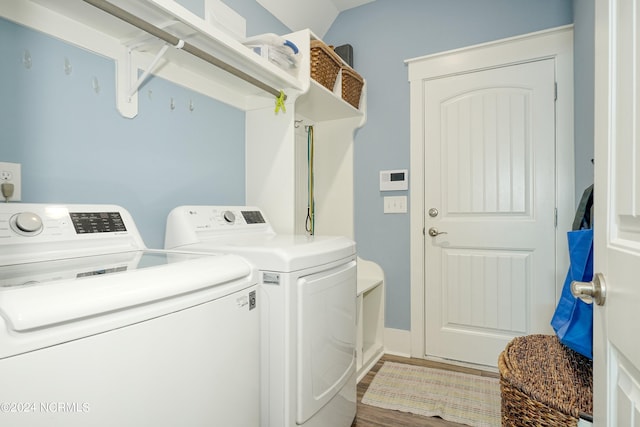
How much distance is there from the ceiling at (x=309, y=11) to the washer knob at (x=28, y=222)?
178cm

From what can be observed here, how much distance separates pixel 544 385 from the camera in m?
1.05

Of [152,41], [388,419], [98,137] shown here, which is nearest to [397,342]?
[388,419]

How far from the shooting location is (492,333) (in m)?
2.27

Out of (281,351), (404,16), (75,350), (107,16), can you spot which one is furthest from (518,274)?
(107,16)

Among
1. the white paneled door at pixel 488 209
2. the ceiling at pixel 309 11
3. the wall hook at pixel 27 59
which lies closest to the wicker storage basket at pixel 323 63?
the ceiling at pixel 309 11

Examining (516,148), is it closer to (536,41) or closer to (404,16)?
(536,41)

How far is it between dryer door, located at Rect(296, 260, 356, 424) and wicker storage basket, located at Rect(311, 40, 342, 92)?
1142 millimetres

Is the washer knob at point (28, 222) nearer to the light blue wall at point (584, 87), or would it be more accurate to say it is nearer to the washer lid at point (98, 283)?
the washer lid at point (98, 283)

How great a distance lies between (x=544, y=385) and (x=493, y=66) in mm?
1958

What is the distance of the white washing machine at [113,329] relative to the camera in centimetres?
56

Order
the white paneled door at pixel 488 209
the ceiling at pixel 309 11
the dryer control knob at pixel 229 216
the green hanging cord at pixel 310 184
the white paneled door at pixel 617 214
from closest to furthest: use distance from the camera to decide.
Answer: the white paneled door at pixel 617 214 → the dryer control knob at pixel 229 216 → the white paneled door at pixel 488 209 → the ceiling at pixel 309 11 → the green hanging cord at pixel 310 184

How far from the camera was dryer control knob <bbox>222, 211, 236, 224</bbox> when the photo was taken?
65.7 inches

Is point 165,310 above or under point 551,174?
under

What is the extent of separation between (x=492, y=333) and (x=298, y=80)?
79.3 inches
